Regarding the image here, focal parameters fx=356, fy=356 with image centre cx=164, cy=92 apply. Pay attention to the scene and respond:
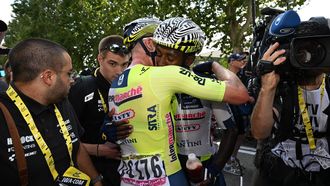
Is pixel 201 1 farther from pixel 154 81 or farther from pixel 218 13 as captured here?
pixel 154 81

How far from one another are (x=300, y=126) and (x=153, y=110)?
A: 1.03m

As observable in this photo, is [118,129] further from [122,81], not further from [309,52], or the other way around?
[309,52]

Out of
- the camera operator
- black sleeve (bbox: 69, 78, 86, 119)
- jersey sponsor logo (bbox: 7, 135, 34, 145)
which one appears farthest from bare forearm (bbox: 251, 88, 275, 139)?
black sleeve (bbox: 69, 78, 86, 119)

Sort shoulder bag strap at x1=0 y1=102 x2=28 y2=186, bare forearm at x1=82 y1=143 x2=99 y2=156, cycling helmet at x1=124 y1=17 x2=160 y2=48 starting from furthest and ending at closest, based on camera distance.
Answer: bare forearm at x1=82 y1=143 x2=99 y2=156 → cycling helmet at x1=124 y1=17 x2=160 y2=48 → shoulder bag strap at x1=0 y1=102 x2=28 y2=186

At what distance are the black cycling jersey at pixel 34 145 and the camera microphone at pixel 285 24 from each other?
1472 millimetres

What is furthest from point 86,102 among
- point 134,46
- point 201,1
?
point 201,1

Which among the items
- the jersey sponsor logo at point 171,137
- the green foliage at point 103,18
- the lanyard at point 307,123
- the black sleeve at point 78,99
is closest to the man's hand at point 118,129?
the jersey sponsor logo at point 171,137

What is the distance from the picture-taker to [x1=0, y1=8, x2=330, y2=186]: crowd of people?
209 centimetres

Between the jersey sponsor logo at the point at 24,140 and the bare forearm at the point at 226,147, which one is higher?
the jersey sponsor logo at the point at 24,140

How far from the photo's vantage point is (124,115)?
225 centimetres

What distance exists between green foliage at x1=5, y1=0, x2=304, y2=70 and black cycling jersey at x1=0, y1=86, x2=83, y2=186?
1489 centimetres

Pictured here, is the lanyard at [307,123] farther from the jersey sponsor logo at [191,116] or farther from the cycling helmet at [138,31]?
the cycling helmet at [138,31]

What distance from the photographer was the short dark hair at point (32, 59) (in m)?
2.22

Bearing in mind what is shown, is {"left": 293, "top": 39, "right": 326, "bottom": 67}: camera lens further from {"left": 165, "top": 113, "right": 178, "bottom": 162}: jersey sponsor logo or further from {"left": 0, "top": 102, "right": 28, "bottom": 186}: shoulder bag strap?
{"left": 0, "top": 102, "right": 28, "bottom": 186}: shoulder bag strap
